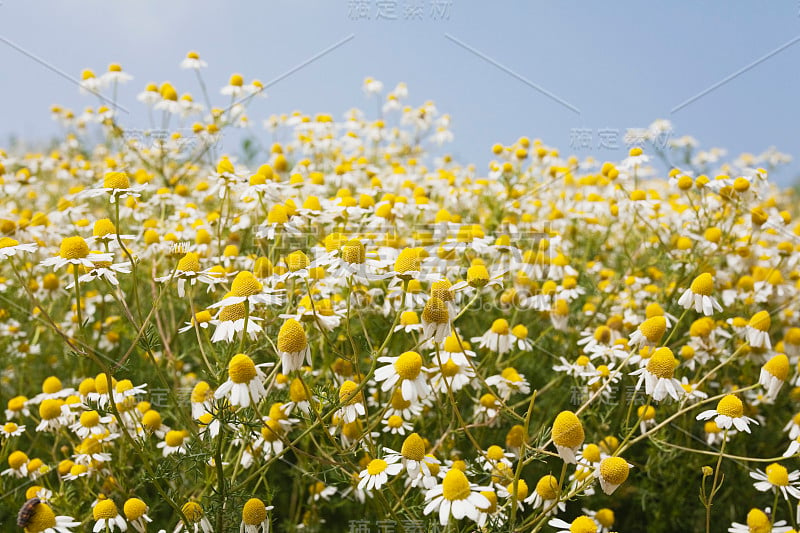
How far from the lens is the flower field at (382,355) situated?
188cm

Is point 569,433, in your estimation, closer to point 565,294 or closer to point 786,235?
→ point 565,294

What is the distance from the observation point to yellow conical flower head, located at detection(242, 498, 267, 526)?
1.80 m

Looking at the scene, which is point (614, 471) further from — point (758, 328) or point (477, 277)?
point (758, 328)

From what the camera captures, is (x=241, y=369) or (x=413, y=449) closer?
(x=241, y=369)

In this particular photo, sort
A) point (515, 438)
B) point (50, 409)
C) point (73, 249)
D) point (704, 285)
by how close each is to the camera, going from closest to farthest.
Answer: point (73, 249)
point (704, 285)
point (515, 438)
point (50, 409)

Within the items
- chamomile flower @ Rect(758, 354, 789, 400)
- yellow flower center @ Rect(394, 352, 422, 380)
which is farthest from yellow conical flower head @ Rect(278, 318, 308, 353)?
chamomile flower @ Rect(758, 354, 789, 400)

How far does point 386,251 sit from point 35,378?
9.17 feet

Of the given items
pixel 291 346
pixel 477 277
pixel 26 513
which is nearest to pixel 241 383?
pixel 291 346

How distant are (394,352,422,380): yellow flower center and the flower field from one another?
0.01 metres

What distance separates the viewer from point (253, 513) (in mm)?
1801

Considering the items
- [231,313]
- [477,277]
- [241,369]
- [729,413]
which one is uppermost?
[477,277]

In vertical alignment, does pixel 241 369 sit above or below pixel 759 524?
above

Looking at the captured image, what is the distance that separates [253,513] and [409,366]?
0.66 metres

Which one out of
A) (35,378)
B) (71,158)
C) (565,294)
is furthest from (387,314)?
(71,158)
